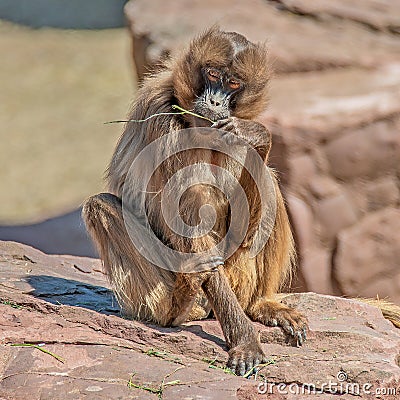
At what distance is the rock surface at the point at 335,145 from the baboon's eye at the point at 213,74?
3019mm

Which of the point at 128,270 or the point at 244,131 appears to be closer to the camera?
the point at 244,131

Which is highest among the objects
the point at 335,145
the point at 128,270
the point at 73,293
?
the point at 128,270

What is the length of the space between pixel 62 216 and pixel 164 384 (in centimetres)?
847

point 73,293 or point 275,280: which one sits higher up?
point 275,280

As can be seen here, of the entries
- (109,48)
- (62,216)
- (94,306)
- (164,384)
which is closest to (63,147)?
(62,216)

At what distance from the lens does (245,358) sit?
5.24m

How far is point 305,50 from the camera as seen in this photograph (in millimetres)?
9359

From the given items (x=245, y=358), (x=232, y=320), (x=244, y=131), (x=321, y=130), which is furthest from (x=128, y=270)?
(x=321, y=130)

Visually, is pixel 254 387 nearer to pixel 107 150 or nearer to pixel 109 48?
pixel 107 150

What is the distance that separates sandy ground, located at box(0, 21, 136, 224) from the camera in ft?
46.3

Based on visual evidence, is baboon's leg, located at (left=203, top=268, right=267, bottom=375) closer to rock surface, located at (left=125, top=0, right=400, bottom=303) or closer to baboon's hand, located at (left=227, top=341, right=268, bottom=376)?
baboon's hand, located at (left=227, top=341, right=268, bottom=376)

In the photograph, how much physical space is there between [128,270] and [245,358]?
0.96 meters

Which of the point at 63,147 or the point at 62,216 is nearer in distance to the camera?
the point at 62,216

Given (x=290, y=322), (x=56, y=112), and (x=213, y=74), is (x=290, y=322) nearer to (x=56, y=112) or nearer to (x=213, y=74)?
(x=213, y=74)
